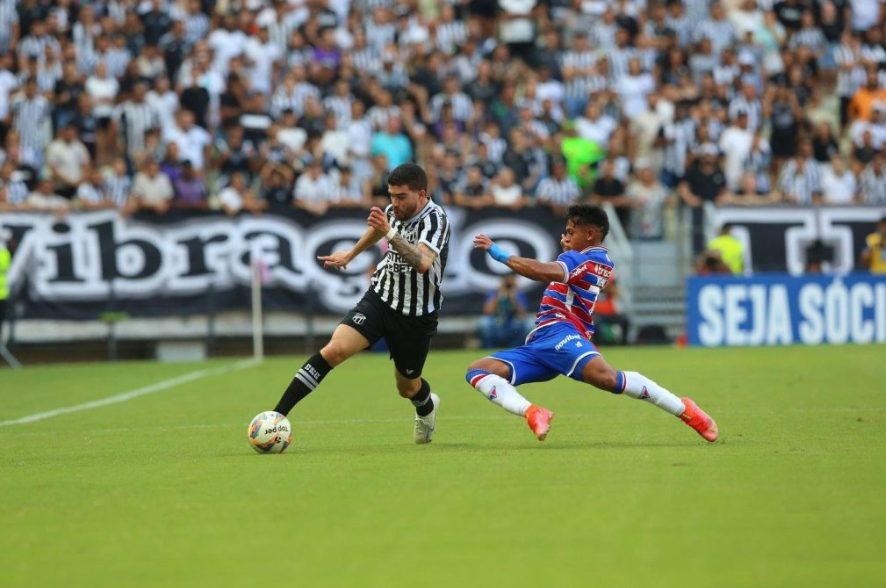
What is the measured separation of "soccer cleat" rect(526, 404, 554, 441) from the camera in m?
10.3

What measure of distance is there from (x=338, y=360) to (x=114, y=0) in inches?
727

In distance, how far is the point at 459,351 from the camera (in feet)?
83.2

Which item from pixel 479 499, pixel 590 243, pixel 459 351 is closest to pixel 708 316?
pixel 459 351

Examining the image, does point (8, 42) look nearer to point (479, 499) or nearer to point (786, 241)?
point (786, 241)

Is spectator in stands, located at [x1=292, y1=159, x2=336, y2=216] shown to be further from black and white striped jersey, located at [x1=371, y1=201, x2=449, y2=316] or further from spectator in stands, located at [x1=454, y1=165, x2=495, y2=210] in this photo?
black and white striped jersey, located at [x1=371, y1=201, x2=449, y2=316]

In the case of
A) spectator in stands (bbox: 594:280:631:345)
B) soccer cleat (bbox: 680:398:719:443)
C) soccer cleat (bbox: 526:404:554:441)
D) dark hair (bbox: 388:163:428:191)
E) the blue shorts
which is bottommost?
spectator in stands (bbox: 594:280:631:345)

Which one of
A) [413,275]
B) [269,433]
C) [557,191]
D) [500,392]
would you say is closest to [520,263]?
[500,392]

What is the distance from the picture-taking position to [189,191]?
1000 inches

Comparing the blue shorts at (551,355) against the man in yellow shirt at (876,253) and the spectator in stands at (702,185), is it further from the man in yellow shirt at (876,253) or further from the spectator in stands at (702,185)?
the man in yellow shirt at (876,253)

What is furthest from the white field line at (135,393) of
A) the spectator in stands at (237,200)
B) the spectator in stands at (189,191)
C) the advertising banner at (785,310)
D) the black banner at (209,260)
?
the advertising banner at (785,310)

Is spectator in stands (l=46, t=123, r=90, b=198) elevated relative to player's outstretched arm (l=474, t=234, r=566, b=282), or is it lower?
elevated

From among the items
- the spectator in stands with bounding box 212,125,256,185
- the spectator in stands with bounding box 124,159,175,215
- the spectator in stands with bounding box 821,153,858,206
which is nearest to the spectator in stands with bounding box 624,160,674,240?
the spectator in stands with bounding box 821,153,858,206

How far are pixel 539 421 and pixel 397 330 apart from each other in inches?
53.2

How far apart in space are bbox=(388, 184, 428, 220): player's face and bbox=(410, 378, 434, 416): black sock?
1262mm
